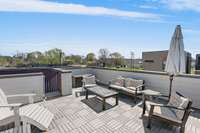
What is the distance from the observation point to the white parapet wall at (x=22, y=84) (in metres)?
4.53

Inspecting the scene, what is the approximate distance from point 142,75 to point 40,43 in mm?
18283

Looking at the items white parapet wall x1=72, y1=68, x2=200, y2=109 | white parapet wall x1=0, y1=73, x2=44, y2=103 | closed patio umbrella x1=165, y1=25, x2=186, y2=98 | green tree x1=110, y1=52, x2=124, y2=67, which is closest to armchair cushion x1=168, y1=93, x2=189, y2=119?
closed patio umbrella x1=165, y1=25, x2=186, y2=98

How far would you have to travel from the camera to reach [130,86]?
584 cm

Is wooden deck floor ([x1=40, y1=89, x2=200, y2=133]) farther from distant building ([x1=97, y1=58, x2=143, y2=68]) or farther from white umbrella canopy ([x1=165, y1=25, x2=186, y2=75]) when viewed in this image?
distant building ([x1=97, y1=58, x2=143, y2=68])

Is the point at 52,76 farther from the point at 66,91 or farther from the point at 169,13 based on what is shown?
the point at 169,13

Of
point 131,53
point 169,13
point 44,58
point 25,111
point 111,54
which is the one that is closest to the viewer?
point 25,111

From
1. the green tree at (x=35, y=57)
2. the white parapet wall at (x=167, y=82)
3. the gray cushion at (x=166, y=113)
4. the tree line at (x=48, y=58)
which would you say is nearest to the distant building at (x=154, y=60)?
the tree line at (x=48, y=58)

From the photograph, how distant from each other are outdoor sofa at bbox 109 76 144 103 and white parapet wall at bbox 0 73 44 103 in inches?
116

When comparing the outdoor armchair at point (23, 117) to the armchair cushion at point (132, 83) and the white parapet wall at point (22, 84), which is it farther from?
the armchair cushion at point (132, 83)

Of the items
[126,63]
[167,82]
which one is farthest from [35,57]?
[126,63]

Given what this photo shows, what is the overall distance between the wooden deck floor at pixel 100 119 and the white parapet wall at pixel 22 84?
69 cm

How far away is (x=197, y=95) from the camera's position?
4613mm

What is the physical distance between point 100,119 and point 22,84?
3.05 m

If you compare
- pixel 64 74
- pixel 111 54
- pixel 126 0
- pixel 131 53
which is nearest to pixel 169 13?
pixel 126 0
